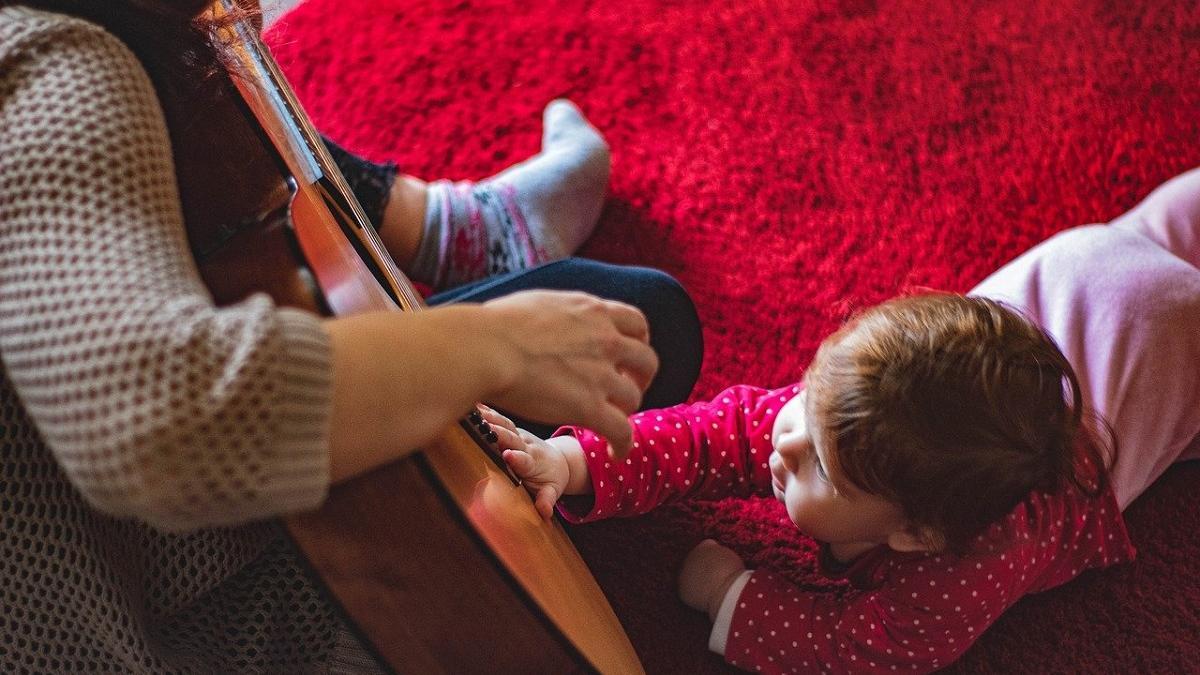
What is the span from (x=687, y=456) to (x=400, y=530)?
51 centimetres

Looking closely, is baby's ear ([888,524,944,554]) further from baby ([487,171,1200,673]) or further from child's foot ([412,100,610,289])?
child's foot ([412,100,610,289])

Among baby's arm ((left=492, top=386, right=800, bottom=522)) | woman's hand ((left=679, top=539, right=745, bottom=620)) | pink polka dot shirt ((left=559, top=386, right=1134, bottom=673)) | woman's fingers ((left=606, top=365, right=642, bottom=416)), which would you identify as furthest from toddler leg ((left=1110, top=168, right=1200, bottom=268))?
woman's fingers ((left=606, top=365, right=642, bottom=416))

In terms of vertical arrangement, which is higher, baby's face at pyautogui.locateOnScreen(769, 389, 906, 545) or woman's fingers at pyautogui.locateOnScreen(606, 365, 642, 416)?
woman's fingers at pyautogui.locateOnScreen(606, 365, 642, 416)

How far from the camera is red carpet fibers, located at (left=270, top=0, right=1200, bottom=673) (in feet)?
3.91

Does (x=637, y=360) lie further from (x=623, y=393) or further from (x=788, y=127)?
(x=788, y=127)

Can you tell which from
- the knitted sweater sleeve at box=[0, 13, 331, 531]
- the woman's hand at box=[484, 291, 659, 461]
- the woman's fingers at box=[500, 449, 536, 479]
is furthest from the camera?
the woman's fingers at box=[500, 449, 536, 479]

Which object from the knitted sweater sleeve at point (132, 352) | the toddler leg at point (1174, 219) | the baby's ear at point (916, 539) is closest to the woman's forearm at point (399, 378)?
the knitted sweater sleeve at point (132, 352)

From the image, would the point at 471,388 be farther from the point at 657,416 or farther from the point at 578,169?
the point at 578,169

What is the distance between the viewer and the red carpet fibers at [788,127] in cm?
119

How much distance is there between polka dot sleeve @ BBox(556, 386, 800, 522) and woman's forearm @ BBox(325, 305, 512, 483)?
447 millimetres

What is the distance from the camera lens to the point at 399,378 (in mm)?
437

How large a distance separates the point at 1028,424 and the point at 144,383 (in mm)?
655

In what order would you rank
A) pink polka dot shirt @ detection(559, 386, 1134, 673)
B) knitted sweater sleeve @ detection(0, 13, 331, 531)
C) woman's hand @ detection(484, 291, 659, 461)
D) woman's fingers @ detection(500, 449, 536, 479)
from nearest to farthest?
1. knitted sweater sleeve @ detection(0, 13, 331, 531)
2. woman's hand @ detection(484, 291, 659, 461)
3. woman's fingers @ detection(500, 449, 536, 479)
4. pink polka dot shirt @ detection(559, 386, 1134, 673)

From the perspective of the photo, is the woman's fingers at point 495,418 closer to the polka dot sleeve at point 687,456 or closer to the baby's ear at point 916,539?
the polka dot sleeve at point 687,456
